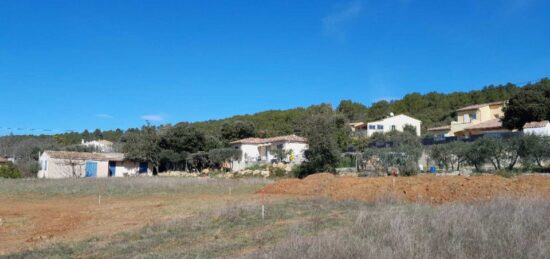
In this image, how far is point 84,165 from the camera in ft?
175

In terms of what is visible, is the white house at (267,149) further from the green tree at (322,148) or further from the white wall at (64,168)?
the white wall at (64,168)

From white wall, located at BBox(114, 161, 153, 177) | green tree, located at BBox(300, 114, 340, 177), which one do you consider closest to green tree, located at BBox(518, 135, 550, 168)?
green tree, located at BBox(300, 114, 340, 177)

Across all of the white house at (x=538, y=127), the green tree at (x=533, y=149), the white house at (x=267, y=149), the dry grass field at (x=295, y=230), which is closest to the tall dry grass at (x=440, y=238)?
the dry grass field at (x=295, y=230)

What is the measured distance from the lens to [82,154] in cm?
5462

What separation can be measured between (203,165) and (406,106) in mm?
54928

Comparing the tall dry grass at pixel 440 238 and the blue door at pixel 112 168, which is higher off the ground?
the blue door at pixel 112 168

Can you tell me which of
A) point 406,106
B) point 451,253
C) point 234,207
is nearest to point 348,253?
point 451,253

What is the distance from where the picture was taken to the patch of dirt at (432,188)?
16797 millimetres

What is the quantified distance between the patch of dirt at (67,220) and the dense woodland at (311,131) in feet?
59.9

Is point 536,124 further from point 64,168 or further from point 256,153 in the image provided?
point 64,168

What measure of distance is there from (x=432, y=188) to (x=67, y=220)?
14.0 m

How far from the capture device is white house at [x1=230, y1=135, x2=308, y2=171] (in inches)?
1925

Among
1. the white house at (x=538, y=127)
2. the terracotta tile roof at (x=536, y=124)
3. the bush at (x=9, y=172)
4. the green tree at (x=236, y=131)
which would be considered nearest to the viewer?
the white house at (x=538, y=127)

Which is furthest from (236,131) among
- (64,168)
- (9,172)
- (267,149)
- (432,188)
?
(432,188)
